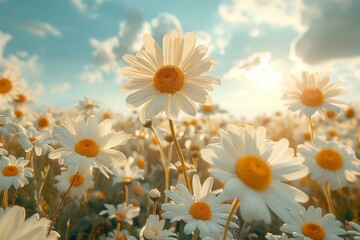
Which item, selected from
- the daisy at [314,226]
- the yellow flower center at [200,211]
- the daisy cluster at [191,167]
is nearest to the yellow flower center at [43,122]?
the daisy cluster at [191,167]

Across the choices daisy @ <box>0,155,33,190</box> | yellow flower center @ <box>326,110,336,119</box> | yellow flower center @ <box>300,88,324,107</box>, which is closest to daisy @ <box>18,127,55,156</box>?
daisy @ <box>0,155,33,190</box>

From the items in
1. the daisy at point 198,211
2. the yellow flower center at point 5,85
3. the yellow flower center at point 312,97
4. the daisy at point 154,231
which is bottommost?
the daisy at point 154,231

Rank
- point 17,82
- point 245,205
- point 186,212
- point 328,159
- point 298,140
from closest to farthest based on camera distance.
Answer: point 245,205, point 186,212, point 328,159, point 17,82, point 298,140

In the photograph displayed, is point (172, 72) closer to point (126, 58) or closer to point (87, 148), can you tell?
point (126, 58)

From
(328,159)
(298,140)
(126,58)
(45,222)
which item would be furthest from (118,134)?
(298,140)

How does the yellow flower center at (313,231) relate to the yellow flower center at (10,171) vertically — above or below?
below

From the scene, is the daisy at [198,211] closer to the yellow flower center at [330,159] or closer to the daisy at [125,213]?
the daisy at [125,213]

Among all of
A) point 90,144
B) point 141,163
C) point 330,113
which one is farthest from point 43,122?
point 330,113
